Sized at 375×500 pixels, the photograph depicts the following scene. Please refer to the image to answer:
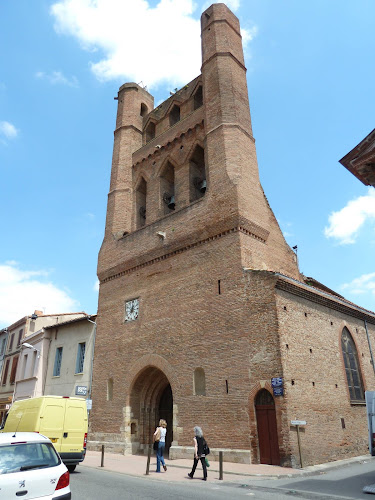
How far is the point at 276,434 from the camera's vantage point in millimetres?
11062

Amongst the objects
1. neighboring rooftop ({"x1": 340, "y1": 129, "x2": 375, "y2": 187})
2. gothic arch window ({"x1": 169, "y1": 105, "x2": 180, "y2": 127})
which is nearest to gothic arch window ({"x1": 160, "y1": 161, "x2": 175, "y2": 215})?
gothic arch window ({"x1": 169, "y1": 105, "x2": 180, "y2": 127})

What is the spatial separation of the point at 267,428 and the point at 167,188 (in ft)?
40.5

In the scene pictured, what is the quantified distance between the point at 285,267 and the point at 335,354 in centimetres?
434

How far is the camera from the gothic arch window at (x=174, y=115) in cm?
2186

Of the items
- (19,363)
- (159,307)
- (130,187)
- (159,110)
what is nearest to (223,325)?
(159,307)

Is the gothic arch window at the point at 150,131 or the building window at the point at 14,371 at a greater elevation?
the gothic arch window at the point at 150,131

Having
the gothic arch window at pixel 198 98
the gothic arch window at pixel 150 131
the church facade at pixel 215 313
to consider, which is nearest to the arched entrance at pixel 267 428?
the church facade at pixel 215 313

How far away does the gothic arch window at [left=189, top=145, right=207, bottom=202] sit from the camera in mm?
18000

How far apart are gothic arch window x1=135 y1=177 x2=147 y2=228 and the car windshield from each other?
49.7ft

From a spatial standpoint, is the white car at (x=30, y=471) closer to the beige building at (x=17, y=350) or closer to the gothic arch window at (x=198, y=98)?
the gothic arch window at (x=198, y=98)

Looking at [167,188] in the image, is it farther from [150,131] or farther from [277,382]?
[277,382]

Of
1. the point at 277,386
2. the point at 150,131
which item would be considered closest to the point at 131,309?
the point at 277,386

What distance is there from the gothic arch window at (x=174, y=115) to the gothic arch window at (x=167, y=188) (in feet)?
11.6

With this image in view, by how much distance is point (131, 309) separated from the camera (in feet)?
56.0
